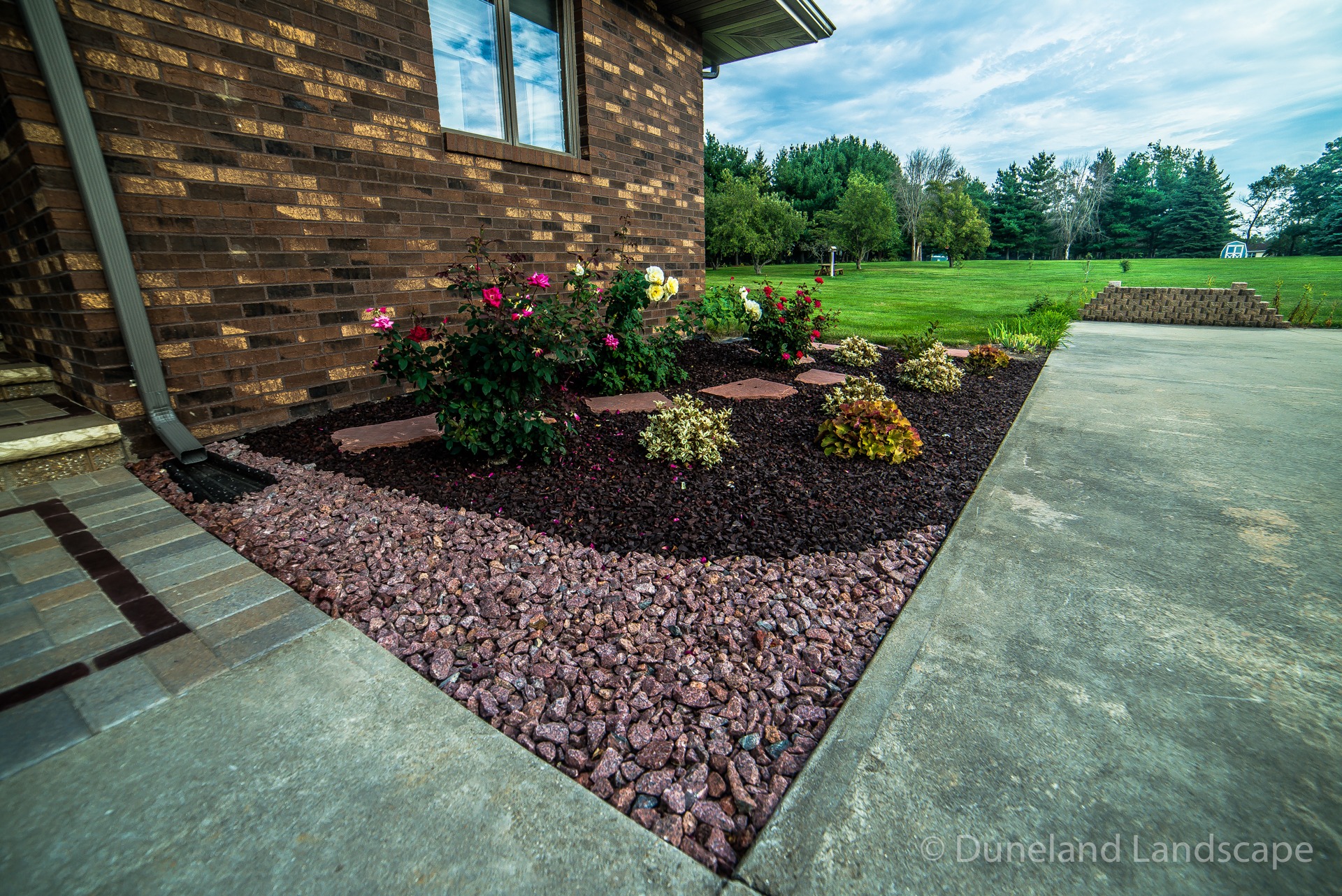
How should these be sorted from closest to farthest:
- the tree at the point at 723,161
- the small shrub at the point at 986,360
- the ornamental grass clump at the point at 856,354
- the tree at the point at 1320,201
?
1. the small shrub at the point at 986,360
2. the ornamental grass clump at the point at 856,354
3. the tree at the point at 1320,201
4. the tree at the point at 723,161

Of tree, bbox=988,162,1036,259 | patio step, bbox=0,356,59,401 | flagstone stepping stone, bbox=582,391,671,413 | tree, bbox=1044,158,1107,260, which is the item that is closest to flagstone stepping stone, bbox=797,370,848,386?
flagstone stepping stone, bbox=582,391,671,413

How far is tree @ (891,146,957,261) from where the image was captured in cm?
3775

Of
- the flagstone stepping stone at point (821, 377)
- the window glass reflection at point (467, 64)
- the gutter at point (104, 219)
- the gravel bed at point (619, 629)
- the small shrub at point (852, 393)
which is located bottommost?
the gravel bed at point (619, 629)

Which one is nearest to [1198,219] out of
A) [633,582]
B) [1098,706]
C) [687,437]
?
[687,437]

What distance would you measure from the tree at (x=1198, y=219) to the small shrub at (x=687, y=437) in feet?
186

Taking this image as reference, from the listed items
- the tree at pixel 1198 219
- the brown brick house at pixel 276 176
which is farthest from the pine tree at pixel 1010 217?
the brown brick house at pixel 276 176

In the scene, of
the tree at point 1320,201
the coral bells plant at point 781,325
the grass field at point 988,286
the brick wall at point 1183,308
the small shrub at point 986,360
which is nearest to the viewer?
the coral bells plant at point 781,325

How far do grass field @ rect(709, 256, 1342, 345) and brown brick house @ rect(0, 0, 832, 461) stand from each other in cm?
553

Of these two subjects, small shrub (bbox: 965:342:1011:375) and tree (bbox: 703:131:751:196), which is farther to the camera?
tree (bbox: 703:131:751:196)

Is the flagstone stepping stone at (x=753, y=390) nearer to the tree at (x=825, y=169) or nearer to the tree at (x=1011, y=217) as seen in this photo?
the tree at (x=825, y=169)

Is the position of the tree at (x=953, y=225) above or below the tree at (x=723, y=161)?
below

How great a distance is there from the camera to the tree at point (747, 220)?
2906cm

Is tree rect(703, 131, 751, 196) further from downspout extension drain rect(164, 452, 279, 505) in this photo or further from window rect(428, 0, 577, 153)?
downspout extension drain rect(164, 452, 279, 505)

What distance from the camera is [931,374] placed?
481cm
